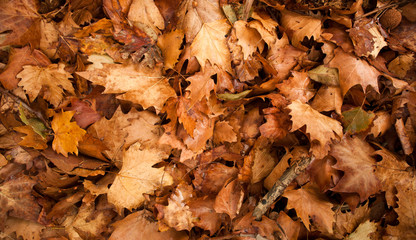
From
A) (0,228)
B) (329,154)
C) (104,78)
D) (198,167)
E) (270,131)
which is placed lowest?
(0,228)

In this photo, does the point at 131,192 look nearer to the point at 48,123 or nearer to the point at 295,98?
the point at 48,123

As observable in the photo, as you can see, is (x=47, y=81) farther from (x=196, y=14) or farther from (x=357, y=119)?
(x=357, y=119)

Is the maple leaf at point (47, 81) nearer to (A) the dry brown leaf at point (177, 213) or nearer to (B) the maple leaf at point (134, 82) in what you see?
(B) the maple leaf at point (134, 82)

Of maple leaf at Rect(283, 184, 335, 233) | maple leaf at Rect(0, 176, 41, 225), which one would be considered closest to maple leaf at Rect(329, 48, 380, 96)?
maple leaf at Rect(283, 184, 335, 233)

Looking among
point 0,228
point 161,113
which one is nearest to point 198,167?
point 161,113

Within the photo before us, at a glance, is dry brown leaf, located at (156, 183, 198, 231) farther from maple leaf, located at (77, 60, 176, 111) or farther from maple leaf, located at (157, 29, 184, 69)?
maple leaf, located at (157, 29, 184, 69)

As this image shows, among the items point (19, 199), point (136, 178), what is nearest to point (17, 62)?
point (19, 199)
